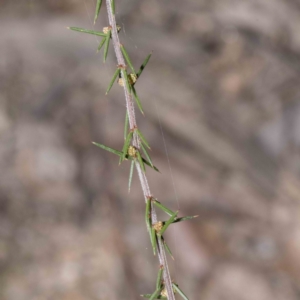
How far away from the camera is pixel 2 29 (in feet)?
21.4

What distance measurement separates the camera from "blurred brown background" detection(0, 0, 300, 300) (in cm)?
446

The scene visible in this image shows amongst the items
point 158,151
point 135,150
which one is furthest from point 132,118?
point 158,151

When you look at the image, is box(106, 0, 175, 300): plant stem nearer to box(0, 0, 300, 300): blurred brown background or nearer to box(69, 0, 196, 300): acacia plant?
box(69, 0, 196, 300): acacia plant

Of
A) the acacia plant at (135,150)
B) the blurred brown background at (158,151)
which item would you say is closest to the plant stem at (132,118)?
the acacia plant at (135,150)

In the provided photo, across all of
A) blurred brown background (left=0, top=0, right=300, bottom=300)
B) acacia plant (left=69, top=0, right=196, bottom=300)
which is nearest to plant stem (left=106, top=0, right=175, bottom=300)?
acacia plant (left=69, top=0, right=196, bottom=300)

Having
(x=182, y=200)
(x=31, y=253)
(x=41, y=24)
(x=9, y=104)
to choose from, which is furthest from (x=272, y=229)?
(x=41, y=24)

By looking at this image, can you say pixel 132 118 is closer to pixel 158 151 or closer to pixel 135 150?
pixel 135 150

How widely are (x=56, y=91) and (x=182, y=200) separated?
2532 millimetres

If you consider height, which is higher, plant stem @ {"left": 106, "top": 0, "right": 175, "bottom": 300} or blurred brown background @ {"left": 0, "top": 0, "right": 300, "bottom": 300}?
plant stem @ {"left": 106, "top": 0, "right": 175, "bottom": 300}

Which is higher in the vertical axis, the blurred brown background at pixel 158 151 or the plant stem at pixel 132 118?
the plant stem at pixel 132 118

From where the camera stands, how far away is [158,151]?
522 cm

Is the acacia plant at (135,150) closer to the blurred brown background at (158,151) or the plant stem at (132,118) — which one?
the plant stem at (132,118)

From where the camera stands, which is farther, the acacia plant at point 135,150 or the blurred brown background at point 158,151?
the blurred brown background at point 158,151

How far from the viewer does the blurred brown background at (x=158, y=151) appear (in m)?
4.46
